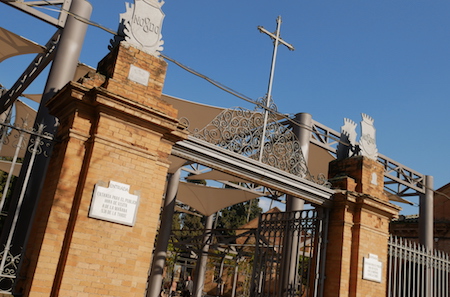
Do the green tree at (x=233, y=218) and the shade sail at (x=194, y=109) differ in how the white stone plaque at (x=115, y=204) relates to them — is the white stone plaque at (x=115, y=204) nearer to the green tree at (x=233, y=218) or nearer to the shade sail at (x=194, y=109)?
the shade sail at (x=194, y=109)

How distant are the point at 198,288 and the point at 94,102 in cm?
1286

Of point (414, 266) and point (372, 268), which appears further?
point (414, 266)

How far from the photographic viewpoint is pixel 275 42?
878 cm

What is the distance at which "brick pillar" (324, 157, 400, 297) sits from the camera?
27.6ft

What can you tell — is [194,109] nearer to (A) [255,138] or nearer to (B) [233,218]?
(A) [255,138]

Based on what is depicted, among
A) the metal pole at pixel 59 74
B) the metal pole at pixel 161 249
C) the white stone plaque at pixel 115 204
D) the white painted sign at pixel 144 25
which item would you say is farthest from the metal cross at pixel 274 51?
the metal pole at pixel 161 249

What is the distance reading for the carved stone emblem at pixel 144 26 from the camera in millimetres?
6484

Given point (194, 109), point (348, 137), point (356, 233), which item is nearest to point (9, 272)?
point (356, 233)

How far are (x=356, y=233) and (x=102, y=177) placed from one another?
5.46 m

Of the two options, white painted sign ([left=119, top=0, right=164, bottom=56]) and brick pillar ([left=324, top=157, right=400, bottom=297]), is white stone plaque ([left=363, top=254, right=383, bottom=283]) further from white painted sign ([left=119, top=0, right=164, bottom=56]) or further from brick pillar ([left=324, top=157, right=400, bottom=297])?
white painted sign ([left=119, top=0, right=164, bottom=56])

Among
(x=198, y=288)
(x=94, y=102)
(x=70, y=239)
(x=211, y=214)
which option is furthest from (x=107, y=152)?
(x=211, y=214)

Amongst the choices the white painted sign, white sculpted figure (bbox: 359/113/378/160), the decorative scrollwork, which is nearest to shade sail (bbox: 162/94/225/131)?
white sculpted figure (bbox: 359/113/378/160)

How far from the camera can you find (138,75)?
21.0ft

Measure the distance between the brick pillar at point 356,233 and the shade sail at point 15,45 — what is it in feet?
27.4
